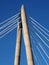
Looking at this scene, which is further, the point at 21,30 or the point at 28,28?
the point at 21,30

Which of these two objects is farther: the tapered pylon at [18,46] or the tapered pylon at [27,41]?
the tapered pylon at [18,46]

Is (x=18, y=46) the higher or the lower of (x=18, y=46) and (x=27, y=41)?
the higher

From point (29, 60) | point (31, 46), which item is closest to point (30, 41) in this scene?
point (31, 46)

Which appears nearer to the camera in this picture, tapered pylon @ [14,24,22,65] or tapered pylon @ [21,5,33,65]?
tapered pylon @ [21,5,33,65]

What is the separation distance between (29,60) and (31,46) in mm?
1346

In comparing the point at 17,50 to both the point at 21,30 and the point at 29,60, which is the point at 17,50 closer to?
the point at 21,30

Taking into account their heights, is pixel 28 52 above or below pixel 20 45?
below

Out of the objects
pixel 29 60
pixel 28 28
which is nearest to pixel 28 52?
pixel 29 60

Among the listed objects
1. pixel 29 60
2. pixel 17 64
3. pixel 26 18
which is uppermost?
pixel 26 18

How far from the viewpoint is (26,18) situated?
61.5ft

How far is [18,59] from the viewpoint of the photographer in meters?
19.2

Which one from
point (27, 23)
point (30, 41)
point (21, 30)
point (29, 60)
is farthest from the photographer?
point (21, 30)

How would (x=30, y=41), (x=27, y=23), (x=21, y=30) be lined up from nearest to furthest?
1. (x=30, y=41)
2. (x=27, y=23)
3. (x=21, y=30)

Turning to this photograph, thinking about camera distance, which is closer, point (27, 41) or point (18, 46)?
point (27, 41)
